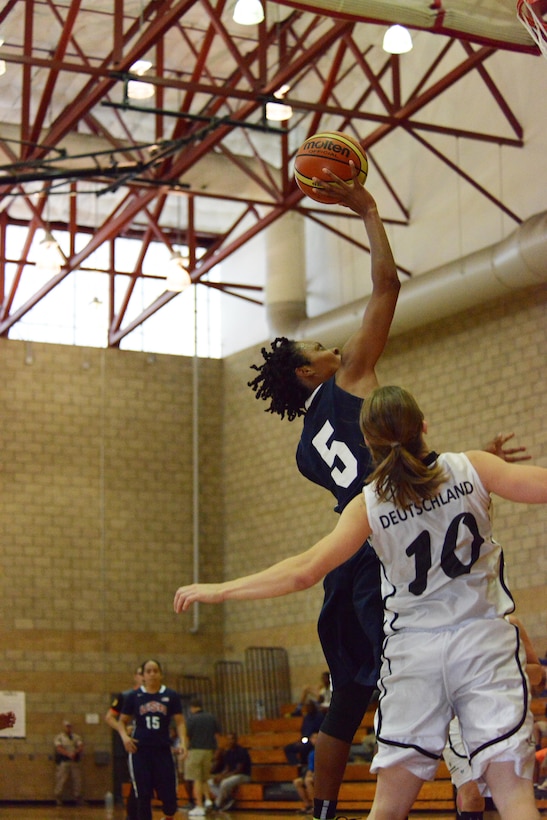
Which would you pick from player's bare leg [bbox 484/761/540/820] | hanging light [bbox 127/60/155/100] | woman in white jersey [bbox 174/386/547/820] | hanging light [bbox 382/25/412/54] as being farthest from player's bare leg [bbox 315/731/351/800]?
hanging light [bbox 127/60/155/100]

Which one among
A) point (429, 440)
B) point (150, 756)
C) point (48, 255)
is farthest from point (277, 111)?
point (150, 756)

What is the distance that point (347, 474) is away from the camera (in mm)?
4594

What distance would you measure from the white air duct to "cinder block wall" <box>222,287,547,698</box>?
599 millimetres

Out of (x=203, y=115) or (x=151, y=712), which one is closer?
(x=151, y=712)

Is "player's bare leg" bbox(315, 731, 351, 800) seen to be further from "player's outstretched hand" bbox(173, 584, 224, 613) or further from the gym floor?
the gym floor

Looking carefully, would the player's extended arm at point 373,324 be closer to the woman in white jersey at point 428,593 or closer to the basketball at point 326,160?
the basketball at point 326,160

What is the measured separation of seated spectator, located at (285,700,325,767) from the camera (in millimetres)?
15719

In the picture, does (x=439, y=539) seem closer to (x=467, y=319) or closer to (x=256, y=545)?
(x=467, y=319)

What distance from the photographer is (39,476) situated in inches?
831

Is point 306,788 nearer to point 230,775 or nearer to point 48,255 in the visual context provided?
point 230,775

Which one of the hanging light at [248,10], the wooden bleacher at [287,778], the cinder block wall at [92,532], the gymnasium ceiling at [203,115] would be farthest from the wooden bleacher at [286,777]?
the hanging light at [248,10]

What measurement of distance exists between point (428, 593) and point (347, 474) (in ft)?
3.97

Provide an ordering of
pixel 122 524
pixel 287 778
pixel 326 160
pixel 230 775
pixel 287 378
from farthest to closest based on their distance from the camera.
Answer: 1. pixel 122 524
2. pixel 230 775
3. pixel 287 778
4. pixel 326 160
5. pixel 287 378

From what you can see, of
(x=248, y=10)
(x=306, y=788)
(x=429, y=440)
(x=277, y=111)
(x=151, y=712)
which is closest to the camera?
(x=151, y=712)
